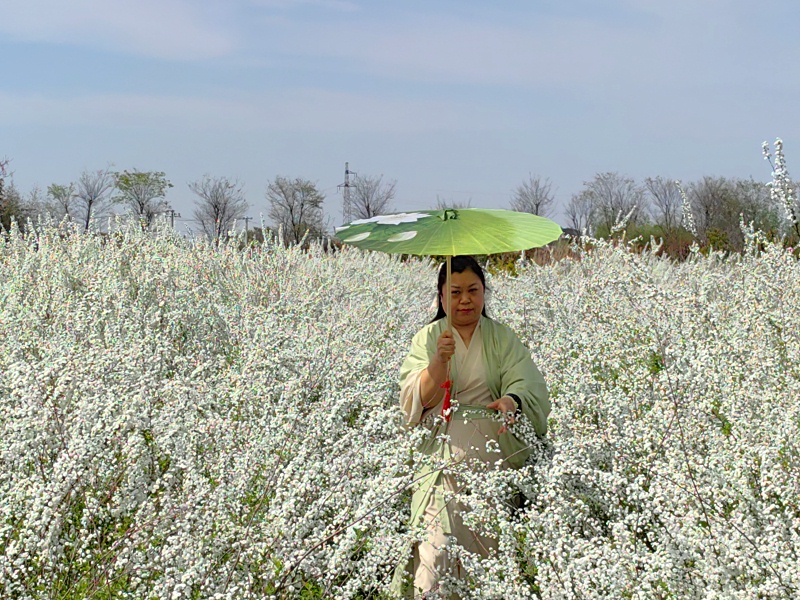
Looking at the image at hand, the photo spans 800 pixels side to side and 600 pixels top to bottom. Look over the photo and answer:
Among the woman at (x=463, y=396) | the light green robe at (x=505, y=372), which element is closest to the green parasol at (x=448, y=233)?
the woman at (x=463, y=396)

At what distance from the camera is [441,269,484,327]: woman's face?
3.34 metres

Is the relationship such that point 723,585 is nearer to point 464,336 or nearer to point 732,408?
point 732,408

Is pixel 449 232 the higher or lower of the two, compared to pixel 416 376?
higher

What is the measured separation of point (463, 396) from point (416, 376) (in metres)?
0.24

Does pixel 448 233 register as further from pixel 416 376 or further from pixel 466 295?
pixel 416 376

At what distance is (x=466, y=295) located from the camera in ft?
11.0

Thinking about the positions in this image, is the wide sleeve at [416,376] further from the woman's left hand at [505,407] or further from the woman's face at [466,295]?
the woman's left hand at [505,407]

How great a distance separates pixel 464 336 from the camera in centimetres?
340

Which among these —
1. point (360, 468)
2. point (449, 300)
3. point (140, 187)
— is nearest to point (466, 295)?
point (449, 300)

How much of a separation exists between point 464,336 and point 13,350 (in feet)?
7.17

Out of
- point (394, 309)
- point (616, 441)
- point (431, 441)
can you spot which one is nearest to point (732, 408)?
point (616, 441)

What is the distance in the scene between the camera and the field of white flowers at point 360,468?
2.37m

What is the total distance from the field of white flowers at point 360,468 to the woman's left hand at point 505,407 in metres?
0.18

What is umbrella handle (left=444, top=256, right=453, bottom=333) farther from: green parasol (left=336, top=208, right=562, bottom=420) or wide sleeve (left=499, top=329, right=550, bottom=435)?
wide sleeve (left=499, top=329, right=550, bottom=435)
